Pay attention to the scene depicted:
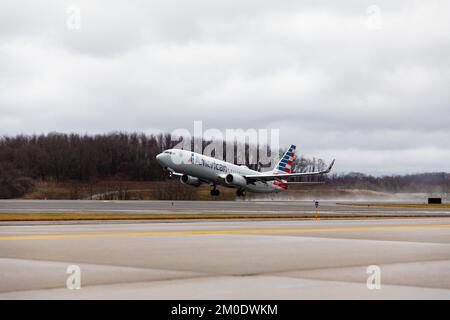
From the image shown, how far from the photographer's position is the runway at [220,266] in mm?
11344

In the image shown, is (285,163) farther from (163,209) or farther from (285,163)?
(163,209)

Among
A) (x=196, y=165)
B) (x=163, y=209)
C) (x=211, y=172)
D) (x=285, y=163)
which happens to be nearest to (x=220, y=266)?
(x=163, y=209)

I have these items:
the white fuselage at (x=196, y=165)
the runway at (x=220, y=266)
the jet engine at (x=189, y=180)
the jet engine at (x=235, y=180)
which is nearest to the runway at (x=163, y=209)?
the white fuselage at (x=196, y=165)

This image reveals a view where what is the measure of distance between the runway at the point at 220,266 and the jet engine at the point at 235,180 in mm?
52731

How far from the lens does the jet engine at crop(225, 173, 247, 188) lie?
77.7 m

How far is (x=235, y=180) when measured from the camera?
258ft

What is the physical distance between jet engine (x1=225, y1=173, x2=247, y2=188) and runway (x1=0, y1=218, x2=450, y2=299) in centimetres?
5273

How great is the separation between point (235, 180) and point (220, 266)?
209 ft

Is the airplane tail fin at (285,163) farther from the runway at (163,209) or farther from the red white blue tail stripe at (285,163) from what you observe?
the runway at (163,209)

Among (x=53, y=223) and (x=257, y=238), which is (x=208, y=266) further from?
(x=53, y=223)

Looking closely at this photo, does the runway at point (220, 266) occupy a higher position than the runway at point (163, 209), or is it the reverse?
the runway at point (220, 266)
